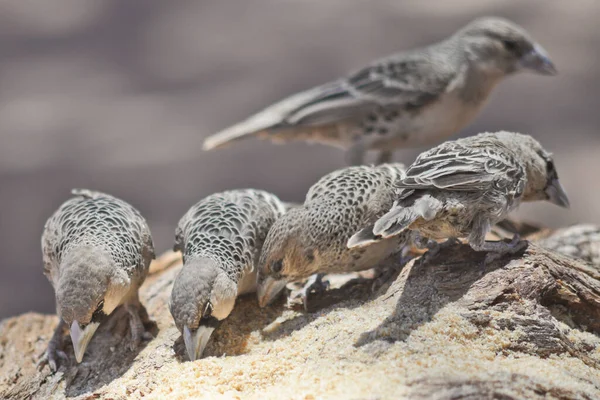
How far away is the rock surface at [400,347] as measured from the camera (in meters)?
3.38

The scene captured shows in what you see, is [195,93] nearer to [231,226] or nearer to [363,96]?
[363,96]

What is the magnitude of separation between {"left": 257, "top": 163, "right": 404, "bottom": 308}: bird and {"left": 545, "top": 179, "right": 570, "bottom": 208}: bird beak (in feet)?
3.30

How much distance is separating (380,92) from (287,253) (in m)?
2.75

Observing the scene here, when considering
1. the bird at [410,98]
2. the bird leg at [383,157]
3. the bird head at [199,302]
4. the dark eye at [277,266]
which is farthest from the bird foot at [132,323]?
the bird leg at [383,157]

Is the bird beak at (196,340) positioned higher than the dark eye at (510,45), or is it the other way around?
the dark eye at (510,45)

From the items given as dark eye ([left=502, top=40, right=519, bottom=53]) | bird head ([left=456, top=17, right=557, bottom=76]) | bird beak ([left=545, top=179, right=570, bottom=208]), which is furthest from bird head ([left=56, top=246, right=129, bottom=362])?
dark eye ([left=502, top=40, right=519, bottom=53])

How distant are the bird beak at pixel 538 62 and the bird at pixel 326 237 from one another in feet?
8.37

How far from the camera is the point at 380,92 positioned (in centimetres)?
653

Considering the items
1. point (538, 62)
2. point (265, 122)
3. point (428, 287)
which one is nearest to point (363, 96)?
point (265, 122)

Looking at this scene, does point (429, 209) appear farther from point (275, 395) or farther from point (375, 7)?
point (375, 7)

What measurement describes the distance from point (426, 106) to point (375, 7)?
5.28 metres

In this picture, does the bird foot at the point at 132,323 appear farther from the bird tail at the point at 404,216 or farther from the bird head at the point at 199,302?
the bird tail at the point at 404,216

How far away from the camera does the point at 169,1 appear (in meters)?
11.7

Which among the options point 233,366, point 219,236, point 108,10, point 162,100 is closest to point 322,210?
point 219,236
